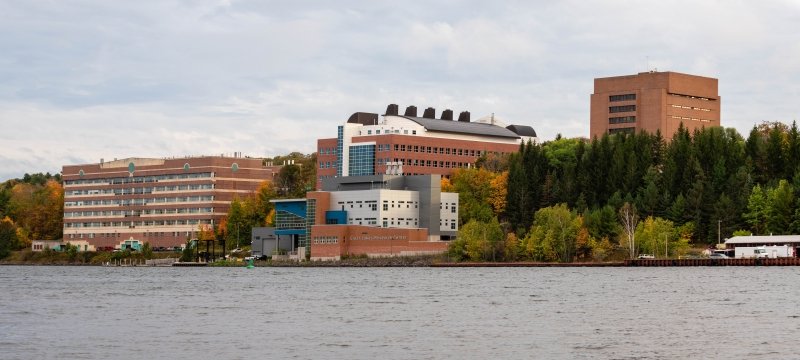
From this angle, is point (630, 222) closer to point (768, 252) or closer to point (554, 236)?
point (554, 236)

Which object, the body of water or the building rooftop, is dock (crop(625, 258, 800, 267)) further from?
the body of water

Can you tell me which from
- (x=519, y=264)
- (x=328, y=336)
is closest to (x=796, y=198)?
(x=519, y=264)

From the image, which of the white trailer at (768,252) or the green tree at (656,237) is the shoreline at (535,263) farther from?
the green tree at (656,237)

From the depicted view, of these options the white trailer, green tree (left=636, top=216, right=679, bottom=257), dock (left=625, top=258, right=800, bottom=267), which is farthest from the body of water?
green tree (left=636, top=216, right=679, bottom=257)

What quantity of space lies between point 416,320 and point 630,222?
100659 millimetres

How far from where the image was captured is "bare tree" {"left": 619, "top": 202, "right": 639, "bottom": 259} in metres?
170

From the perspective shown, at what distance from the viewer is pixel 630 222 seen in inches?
6845

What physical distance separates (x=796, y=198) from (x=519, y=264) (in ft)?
119

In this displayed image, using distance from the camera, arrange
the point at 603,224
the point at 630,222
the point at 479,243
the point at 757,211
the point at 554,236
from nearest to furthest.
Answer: the point at 757,211
the point at 630,222
the point at 554,236
the point at 603,224
the point at 479,243

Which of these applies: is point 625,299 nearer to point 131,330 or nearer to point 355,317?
point 355,317

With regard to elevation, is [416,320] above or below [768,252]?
below

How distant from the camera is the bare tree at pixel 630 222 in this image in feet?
559

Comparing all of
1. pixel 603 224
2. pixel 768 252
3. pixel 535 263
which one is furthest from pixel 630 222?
pixel 768 252

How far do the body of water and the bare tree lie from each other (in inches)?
1660
